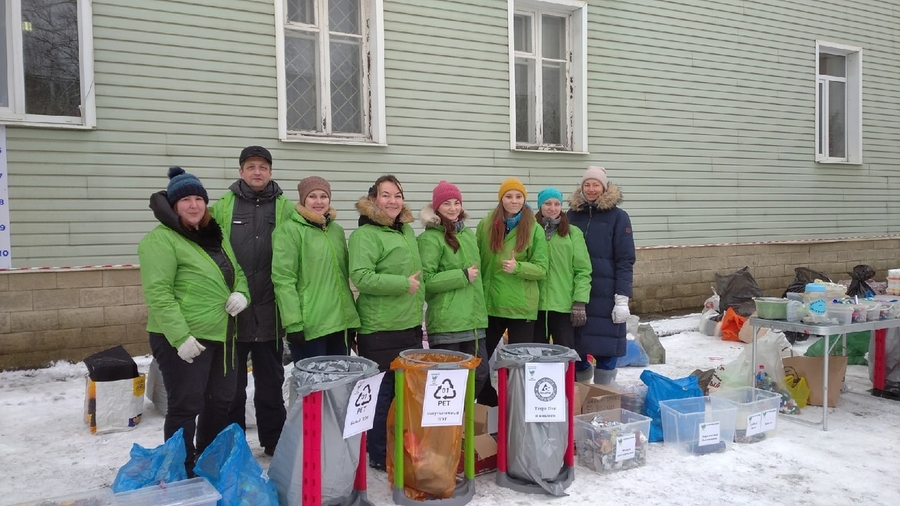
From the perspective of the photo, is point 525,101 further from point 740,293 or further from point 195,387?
point 195,387

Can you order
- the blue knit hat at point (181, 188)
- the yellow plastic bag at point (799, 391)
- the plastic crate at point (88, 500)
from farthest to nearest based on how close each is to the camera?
1. the yellow plastic bag at point (799, 391)
2. the blue knit hat at point (181, 188)
3. the plastic crate at point (88, 500)

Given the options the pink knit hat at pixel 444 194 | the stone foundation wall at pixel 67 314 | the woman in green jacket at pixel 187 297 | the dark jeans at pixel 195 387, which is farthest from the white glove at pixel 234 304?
the stone foundation wall at pixel 67 314

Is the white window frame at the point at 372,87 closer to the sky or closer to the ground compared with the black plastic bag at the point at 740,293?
closer to the sky

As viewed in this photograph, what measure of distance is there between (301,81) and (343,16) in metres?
0.91

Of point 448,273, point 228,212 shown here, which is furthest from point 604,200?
point 228,212

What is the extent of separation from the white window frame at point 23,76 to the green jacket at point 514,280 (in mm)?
4160

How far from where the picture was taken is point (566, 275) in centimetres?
447

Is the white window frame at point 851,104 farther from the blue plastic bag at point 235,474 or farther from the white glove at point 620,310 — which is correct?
the blue plastic bag at point 235,474

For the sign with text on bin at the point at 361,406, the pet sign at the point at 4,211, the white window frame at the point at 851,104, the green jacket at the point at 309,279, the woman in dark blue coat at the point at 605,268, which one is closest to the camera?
the sign with text on bin at the point at 361,406

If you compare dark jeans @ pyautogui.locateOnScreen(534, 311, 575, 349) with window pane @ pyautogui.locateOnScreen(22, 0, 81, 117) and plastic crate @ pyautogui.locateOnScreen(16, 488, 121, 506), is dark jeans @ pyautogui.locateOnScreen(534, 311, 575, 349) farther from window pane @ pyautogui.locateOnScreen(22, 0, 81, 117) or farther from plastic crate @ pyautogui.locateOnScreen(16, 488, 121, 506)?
window pane @ pyautogui.locateOnScreen(22, 0, 81, 117)

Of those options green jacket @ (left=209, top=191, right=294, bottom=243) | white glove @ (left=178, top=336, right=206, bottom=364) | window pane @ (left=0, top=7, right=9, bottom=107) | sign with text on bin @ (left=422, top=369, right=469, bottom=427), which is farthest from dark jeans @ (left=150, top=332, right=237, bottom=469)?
window pane @ (left=0, top=7, right=9, bottom=107)

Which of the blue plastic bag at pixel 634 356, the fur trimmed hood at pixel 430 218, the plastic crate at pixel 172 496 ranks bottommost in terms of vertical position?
the blue plastic bag at pixel 634 356

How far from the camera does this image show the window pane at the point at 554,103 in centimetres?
895

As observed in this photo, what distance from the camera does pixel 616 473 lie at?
3818mm
